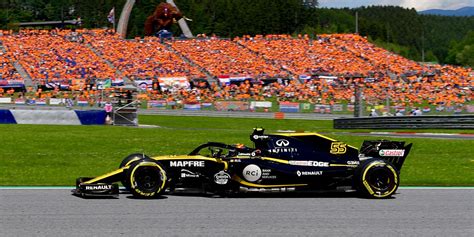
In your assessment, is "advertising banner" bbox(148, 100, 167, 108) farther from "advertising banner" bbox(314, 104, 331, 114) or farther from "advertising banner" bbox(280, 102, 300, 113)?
"advertising banner" bbox(314, 104, 331, 114)

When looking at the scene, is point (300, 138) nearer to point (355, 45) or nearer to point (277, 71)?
point (277, 71)

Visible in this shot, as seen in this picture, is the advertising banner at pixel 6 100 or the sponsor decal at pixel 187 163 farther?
the advertising banner at pixel 6 100

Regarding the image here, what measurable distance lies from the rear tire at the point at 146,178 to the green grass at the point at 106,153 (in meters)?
2.91

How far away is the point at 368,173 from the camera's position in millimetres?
11117

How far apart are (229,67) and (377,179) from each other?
55116mm

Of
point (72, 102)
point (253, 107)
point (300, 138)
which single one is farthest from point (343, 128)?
point (300, 138)

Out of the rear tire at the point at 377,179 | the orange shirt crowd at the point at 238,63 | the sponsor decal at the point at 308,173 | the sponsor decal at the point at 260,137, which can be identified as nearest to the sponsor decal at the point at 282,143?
the sponsor decal at the point at 260,137

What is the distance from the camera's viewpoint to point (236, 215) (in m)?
9.30

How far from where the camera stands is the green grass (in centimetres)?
1427

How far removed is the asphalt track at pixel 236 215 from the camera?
8164 millimetres

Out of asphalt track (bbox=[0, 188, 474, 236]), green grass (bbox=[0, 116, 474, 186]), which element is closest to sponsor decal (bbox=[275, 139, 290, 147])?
asphalt track (bbox=[0, 188, 474, 236])

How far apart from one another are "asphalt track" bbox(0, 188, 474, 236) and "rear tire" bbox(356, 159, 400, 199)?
193 millimetres

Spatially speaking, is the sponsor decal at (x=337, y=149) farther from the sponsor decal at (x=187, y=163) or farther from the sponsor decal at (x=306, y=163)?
the sponsor decal at (x=187, y=163)

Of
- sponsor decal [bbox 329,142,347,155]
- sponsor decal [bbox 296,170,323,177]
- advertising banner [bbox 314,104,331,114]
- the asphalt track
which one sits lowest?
advertising banner [bbox 314,104,331,114]
